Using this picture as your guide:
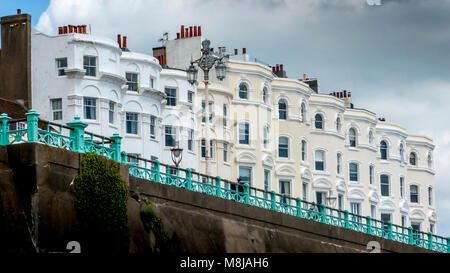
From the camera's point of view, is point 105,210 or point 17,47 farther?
point 17,47

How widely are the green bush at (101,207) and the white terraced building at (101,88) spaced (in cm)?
1976

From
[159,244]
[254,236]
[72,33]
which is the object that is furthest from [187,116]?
[159,244]

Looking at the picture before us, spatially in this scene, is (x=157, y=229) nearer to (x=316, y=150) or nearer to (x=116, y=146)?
(x=116, y=146)

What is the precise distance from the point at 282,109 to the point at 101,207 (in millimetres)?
38223

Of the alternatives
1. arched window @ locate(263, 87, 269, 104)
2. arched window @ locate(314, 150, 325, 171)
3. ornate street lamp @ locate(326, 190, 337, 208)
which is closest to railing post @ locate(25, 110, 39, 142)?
arched window @ locate(263, 87, 269, 104)

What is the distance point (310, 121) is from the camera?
75.8m

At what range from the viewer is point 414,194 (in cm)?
8725

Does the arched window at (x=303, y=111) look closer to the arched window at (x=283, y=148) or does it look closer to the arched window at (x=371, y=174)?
the arched window at (x=283, y=148)

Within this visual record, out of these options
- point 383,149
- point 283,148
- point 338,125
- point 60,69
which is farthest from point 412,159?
point 60,69

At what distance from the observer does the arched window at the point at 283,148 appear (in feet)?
237

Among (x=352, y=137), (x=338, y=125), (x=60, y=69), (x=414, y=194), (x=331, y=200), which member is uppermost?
(x=338, y=125)

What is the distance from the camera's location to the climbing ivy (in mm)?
37969

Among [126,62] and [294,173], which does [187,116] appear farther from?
[294,173]
